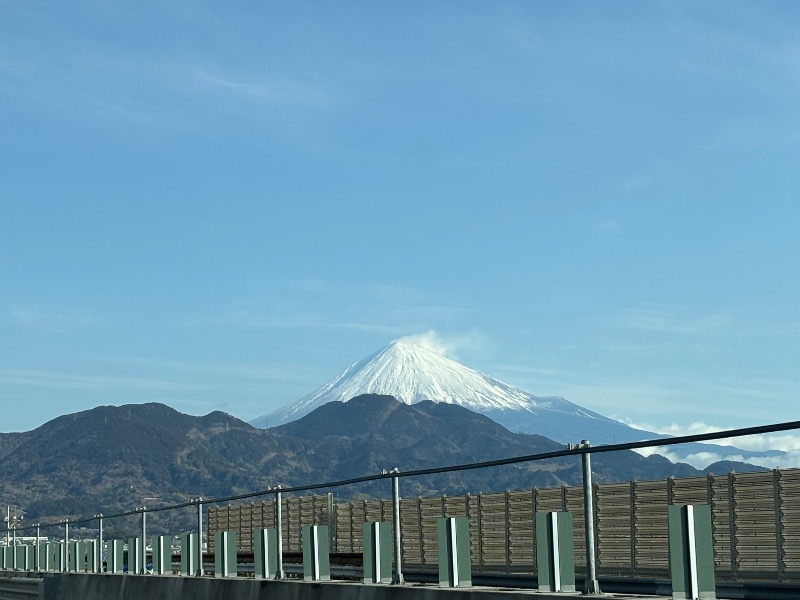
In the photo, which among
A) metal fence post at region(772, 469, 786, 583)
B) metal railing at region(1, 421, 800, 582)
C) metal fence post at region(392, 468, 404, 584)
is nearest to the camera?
metal railing at region(1, 421, 800, 582)

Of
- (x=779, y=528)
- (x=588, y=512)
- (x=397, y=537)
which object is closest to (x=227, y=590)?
(x=397, y=537)

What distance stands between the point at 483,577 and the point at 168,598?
6027 mm

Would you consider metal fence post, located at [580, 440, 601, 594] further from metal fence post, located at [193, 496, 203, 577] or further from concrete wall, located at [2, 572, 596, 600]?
metal fence post, located at [193, 496, 203, 577]

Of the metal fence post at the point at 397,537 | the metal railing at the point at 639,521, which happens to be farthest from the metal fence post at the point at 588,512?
the metal fence post at the point at 397,537

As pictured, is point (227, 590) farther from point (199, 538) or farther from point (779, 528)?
point (779, 528)

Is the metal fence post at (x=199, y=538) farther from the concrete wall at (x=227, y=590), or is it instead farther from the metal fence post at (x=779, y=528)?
the metal fence post at (x=779, y=528)

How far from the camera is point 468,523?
11727 mm

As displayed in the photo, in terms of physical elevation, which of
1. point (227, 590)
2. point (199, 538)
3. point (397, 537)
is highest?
point (199, 538)

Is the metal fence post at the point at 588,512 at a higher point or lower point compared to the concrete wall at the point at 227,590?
higher

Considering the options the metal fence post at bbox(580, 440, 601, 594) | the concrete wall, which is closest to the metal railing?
the metal fence post at bbox(580, 440, 601, 594)

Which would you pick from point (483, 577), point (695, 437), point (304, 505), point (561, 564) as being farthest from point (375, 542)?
point (304, 505)

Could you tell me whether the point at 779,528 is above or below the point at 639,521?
below

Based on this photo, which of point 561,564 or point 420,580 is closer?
point 561,564

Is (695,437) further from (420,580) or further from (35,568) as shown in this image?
(35,568)
